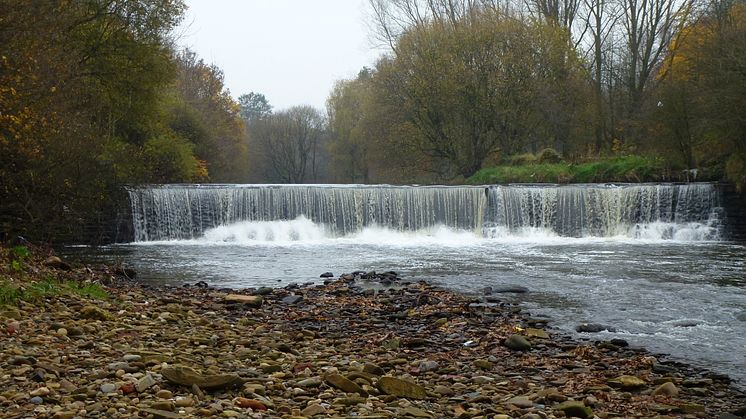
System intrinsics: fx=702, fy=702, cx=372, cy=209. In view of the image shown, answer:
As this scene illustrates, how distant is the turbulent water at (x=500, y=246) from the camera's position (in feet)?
31.6

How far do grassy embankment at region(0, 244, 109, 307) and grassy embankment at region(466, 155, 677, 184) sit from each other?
1961 cm

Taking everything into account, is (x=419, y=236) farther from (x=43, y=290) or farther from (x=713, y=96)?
(x=43, y=290)

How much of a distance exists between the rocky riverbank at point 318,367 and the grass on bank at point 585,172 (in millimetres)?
17071

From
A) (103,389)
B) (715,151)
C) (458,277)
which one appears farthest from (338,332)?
(715,151)

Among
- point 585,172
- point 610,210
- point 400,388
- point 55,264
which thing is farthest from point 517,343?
point 585,172

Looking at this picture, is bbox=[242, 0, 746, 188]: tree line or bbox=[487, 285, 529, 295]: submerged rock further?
bbox=[242, 0, 746, 188]: tree line

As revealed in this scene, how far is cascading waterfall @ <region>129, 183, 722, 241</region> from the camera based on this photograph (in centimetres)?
2083

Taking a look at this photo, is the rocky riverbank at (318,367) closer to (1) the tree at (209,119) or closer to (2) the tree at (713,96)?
(2) the tree at (713,96)

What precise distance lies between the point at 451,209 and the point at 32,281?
15.3m

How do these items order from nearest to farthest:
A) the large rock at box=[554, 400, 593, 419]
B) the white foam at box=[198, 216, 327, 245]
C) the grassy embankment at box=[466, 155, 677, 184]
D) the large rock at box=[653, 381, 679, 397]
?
the large rock at box=[554, 400, 593, 419], the large rock at box=[653, 381, 679, 397], the white foam at box=[198, 216, 327, 245], the grassy embankment at box=[466, 155, 677, 184]

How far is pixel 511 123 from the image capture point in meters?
32.9

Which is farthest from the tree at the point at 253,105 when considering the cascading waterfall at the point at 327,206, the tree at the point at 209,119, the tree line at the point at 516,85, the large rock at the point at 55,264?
the large rock at the point at 55,264

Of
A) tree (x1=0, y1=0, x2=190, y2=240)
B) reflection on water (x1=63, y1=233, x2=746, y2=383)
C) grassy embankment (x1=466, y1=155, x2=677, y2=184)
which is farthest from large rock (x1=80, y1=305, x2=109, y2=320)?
grassy embankment (x1=466, y1=155, x2=677, y2=184)

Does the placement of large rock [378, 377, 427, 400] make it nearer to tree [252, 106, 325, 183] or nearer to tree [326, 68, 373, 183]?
tree [326, 68, 373, 183]
